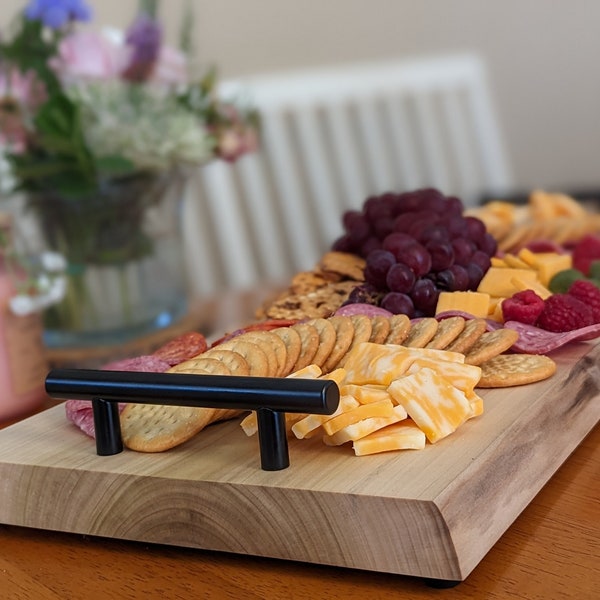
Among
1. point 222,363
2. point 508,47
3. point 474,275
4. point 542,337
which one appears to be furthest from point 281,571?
point 508,47

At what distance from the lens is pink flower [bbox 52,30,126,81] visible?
→ 1418 millimetres

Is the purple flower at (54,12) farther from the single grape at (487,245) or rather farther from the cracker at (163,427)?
the cracker at (163,427)

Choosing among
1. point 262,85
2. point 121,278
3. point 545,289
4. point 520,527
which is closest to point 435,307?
point 545,289

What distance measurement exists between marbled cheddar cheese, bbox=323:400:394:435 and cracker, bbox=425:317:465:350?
16cm

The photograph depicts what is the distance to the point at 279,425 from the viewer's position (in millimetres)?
685

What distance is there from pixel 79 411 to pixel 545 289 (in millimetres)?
521

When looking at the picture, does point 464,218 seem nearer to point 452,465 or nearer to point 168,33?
point 452,465

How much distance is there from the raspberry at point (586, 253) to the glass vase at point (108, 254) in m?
0.62

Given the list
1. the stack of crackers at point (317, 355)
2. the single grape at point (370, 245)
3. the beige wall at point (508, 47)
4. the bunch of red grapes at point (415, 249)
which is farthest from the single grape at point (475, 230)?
the beige wall at point (508, 47)

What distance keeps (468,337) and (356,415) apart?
20 centimetres

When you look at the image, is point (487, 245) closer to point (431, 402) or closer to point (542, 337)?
point (542, 337)

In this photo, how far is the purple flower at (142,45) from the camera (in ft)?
4.78

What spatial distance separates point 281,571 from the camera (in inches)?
26.4

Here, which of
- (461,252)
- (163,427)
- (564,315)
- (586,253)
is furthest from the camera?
(586,253)
